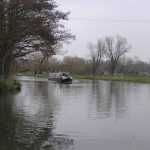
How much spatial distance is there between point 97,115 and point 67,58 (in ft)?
478

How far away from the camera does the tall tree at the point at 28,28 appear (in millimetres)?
32419

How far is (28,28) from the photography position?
32.3 m

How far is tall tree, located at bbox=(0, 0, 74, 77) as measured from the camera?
32419mm

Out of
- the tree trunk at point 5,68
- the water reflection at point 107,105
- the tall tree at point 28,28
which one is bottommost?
the water reflection at point 107,105

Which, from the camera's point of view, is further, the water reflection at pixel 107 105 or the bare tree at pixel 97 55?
the bare tree at pixel 97 55

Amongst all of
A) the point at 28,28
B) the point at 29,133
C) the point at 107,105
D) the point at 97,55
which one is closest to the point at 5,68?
the point at 28,28

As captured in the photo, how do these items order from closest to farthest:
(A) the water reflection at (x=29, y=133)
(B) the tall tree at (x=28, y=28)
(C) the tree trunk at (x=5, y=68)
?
(A) the water reflection at (x=29, y=133) < (B) the tall tree at (x=28, y=28) < (C) the tree trunk at (x=5, y=68)

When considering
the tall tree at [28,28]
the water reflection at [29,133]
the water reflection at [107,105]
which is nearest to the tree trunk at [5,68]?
the tall tree at [28,28]

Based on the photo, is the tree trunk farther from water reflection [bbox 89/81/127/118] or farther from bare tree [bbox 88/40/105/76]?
bare tree [bbox 88/40/105/76]

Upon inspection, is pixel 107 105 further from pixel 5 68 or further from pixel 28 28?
pixel 5 68

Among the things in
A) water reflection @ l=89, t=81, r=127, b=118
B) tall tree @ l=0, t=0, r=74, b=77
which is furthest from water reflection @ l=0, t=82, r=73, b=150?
tall tree @ l=0, t=0, r=74, b=77

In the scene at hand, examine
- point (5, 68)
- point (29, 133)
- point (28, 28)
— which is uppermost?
point (28, 28)

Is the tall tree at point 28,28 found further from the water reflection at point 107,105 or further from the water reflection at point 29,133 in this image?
the water reflection at point 29,133

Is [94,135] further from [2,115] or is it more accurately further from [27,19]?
[27,19]
